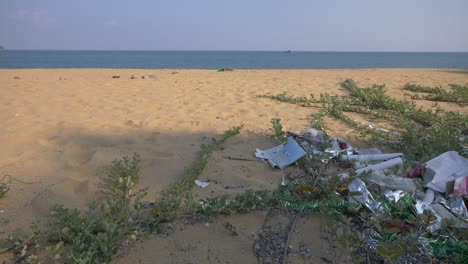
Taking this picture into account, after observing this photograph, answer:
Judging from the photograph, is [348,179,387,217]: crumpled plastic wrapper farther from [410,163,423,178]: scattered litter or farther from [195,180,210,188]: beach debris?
[195,180,210,188]: beach debris

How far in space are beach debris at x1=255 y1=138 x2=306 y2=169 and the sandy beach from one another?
3.0 inches

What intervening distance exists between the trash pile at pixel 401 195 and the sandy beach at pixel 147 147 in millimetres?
294

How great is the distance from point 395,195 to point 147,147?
2.26 metres

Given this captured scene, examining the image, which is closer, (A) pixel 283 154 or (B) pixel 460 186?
(B) pixel 460 186

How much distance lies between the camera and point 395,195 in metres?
2.23

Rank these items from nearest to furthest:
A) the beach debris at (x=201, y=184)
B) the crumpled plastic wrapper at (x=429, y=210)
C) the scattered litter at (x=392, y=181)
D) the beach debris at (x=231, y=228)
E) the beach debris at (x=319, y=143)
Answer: the crumpled plastic wrapper at (x=429, y=210) < the beach debris at (x=231, y=228) < the scattered litter at (x=392, y=181) < the beach debris at (x=201, y=184) < the beach debris at (x=319, y=143)

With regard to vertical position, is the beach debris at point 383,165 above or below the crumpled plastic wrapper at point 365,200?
above

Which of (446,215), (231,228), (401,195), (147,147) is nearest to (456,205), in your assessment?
(446,215)

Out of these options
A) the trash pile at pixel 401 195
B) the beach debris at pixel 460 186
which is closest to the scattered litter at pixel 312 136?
the trash pile at pixel 401 195

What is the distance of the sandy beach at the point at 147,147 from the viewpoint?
1.98 m

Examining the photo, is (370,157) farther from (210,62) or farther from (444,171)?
(210,62)

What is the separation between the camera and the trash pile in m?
1.81

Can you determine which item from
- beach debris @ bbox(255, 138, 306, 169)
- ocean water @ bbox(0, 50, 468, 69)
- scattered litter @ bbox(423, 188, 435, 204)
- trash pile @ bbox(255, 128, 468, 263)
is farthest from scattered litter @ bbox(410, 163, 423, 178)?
ocean water @ bbox(0, 50, 468, 69)

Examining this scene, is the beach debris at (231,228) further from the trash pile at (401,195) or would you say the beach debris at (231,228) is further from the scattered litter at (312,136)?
the scattered litter at (312,136)
